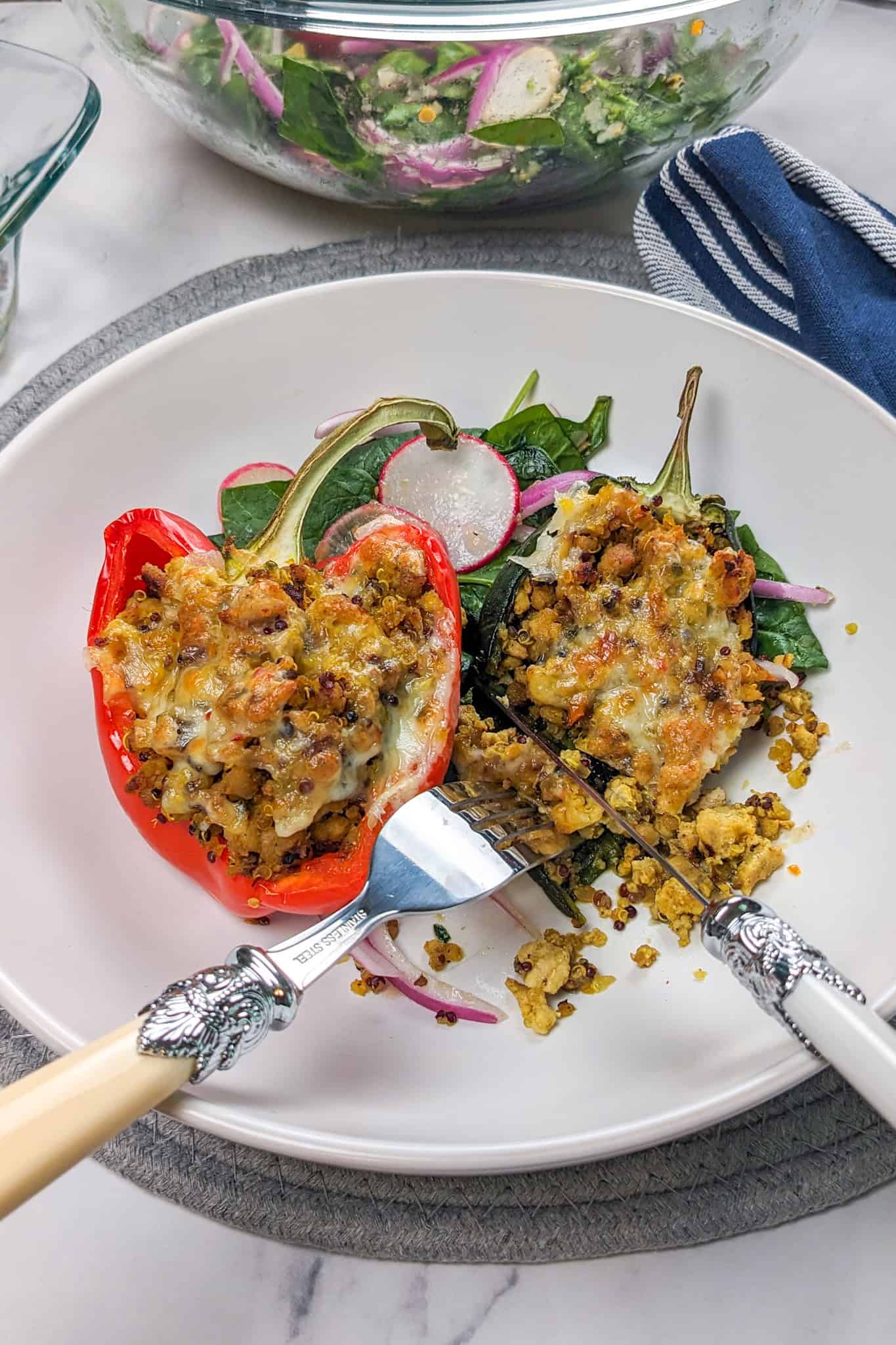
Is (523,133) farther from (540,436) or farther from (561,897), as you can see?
(561,897)

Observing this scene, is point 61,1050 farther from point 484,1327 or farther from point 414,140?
point 414,140

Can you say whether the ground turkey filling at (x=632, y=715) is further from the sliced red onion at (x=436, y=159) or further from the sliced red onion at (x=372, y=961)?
the sliced red onion at (x=436, y=159)

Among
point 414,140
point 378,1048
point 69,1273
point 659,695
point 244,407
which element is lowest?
point 69,1273

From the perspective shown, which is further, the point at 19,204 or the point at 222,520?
the point at 19,204

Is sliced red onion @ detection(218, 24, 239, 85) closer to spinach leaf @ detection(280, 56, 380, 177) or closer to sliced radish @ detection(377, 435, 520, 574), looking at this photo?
spinach leaf @ detection(280, 56, 380, 177)

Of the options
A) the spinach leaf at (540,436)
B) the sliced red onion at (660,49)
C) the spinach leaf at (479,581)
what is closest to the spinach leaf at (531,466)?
the spinach leaf at (540,436)

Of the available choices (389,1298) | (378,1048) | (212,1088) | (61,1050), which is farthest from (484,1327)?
(61,1050)
